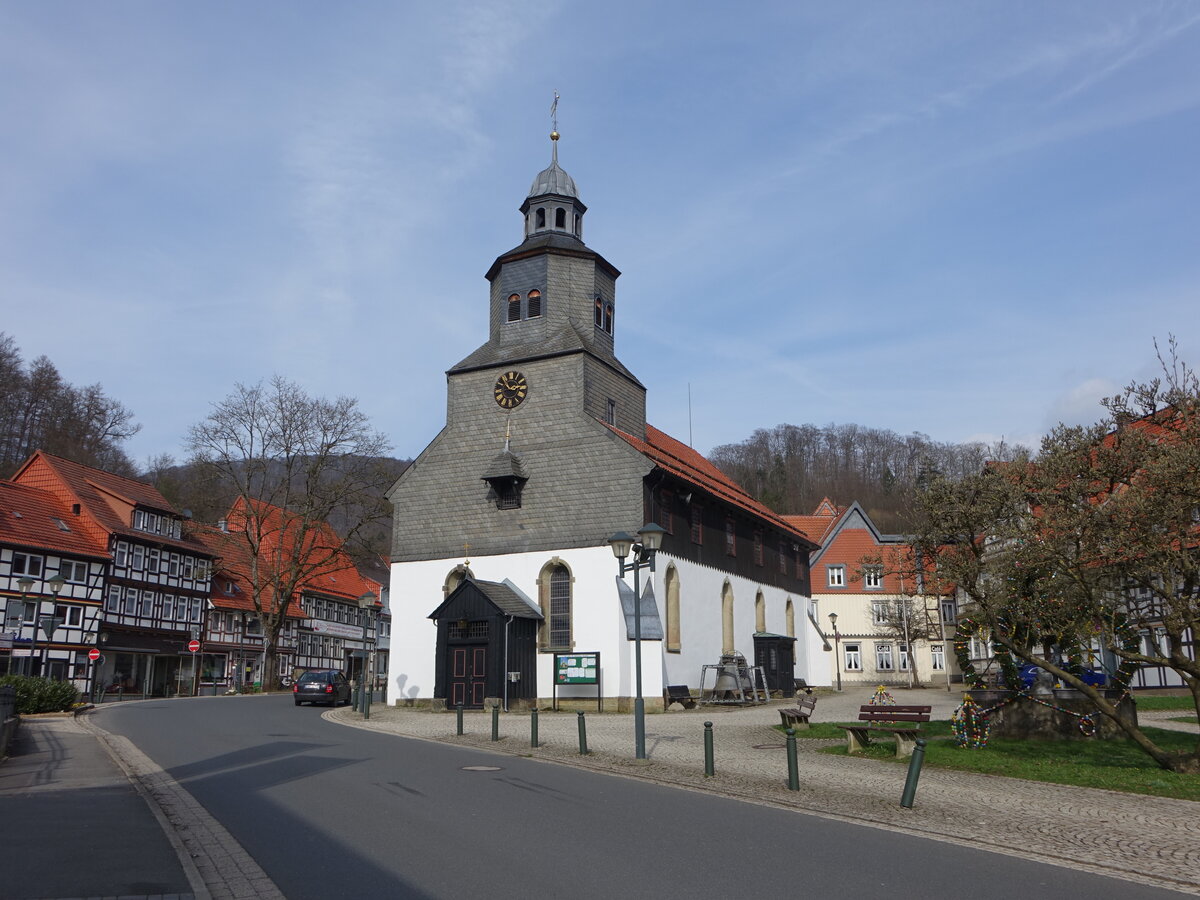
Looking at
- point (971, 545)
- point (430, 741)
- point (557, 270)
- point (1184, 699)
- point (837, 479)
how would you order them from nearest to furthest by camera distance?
point (971, 545)
point (430, 741)
point (1184, 699)
point (557, 270)
point (837, 479)

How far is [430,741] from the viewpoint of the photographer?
802 inches

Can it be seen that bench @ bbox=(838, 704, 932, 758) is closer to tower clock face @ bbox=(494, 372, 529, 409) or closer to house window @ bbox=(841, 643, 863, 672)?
tower clock face @ bbox=(494, 372, 529, 409)

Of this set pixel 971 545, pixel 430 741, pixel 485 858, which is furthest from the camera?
pixel 430 741

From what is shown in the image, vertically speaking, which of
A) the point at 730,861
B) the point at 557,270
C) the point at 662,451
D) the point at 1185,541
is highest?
the point at 557,270

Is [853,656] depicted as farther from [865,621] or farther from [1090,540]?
[1090,540]

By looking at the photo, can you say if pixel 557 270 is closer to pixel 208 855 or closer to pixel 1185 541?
pixel 1185 541

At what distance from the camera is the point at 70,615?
147 feet

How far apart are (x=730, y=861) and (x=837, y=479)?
8690 cm

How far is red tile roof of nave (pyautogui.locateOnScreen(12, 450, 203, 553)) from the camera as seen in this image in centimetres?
4781

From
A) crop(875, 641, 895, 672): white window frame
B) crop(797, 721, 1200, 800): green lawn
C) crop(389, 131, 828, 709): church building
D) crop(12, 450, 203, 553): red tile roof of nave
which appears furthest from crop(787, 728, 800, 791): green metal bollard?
crop(875, 641, 895, 672): white window frame

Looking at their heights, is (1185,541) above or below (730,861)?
above

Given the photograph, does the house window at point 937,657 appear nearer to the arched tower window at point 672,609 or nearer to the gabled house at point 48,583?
the arched tower window at point 672,609

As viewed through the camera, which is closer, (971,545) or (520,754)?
(971,545)


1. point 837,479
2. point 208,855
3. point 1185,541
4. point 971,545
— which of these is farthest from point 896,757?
point 837,479
